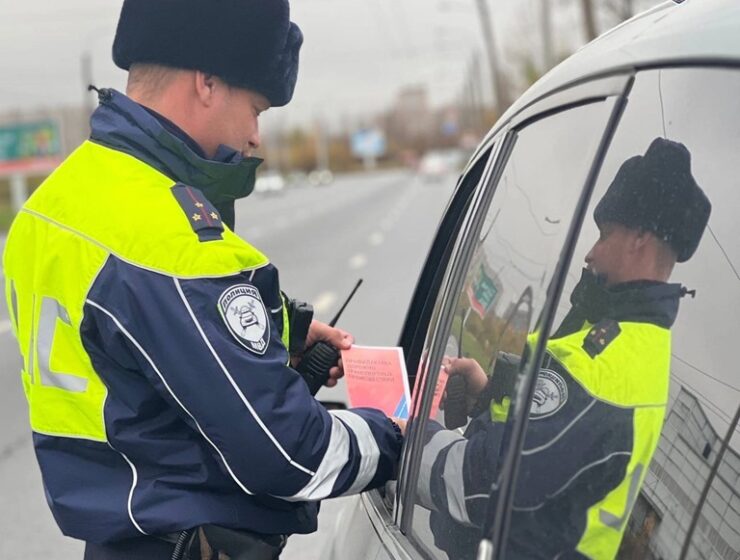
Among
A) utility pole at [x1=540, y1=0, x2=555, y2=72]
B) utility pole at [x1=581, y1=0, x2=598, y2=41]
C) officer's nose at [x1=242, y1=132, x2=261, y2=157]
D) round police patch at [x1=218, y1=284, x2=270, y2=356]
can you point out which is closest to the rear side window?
round police patch at [x1=218, y1=284, x2=270, y2=356]

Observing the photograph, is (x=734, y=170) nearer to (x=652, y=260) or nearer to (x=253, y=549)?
(x=652, y=260)

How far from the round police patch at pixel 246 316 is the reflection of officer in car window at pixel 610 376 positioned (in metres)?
0.41

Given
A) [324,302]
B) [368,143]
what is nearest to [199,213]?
[324,302]

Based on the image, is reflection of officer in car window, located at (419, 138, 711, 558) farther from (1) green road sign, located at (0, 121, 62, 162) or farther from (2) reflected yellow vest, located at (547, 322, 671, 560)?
(1) green road sign, located at (0, 121, 62, 162)

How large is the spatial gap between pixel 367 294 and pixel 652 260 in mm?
12426

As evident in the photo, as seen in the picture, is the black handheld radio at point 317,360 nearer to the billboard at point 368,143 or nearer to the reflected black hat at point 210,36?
the reflected black hat at point 210,36

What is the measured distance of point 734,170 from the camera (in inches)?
A: 58.0

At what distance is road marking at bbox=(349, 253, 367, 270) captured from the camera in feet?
58.8

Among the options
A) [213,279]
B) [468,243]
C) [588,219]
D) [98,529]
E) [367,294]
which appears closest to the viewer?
[588,219]

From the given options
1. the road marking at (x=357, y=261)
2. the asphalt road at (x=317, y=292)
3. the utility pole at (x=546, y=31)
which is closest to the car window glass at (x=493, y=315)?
the asphalt road at (x=317, y=292)

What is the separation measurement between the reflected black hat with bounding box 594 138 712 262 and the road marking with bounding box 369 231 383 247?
68.0 feet

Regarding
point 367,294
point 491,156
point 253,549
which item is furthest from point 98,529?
point 367,294

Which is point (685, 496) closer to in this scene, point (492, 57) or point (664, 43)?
point (664, 43)

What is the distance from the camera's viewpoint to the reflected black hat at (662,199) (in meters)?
1.48
